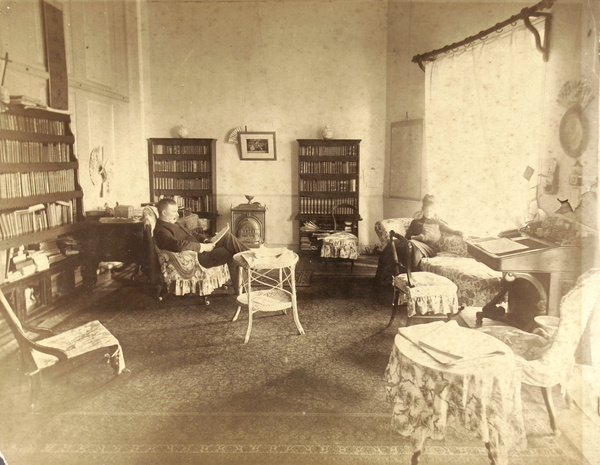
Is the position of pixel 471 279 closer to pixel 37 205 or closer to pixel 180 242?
pixel 180 242

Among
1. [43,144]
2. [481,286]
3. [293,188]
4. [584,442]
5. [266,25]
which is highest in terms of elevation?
[266,25]

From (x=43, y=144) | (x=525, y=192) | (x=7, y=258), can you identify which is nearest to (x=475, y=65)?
(x=525, y=192)

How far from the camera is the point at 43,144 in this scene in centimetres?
434

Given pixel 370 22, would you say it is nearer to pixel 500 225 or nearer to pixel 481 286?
pixel 500 225

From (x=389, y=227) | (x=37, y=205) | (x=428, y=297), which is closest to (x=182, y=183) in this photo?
(x=37, y=205)

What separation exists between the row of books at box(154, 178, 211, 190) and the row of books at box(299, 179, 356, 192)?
1558mm

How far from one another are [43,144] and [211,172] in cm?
329

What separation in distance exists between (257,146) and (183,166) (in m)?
1.25

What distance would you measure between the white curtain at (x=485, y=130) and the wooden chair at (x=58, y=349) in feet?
12.9

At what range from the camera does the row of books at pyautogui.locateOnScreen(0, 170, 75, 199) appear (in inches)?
153

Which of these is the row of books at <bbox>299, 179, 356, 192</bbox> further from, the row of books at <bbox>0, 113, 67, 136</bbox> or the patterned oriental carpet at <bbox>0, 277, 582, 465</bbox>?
the row of books at <bbox>0, 113, 67, 136</bbox>

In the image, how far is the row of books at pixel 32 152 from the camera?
3.83 m

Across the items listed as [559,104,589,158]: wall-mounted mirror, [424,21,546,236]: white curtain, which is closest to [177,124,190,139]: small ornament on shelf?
[424,21,546,236]: white curtain

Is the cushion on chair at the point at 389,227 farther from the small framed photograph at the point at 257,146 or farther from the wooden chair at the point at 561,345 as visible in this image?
the wooden chair at the point at 561,345
